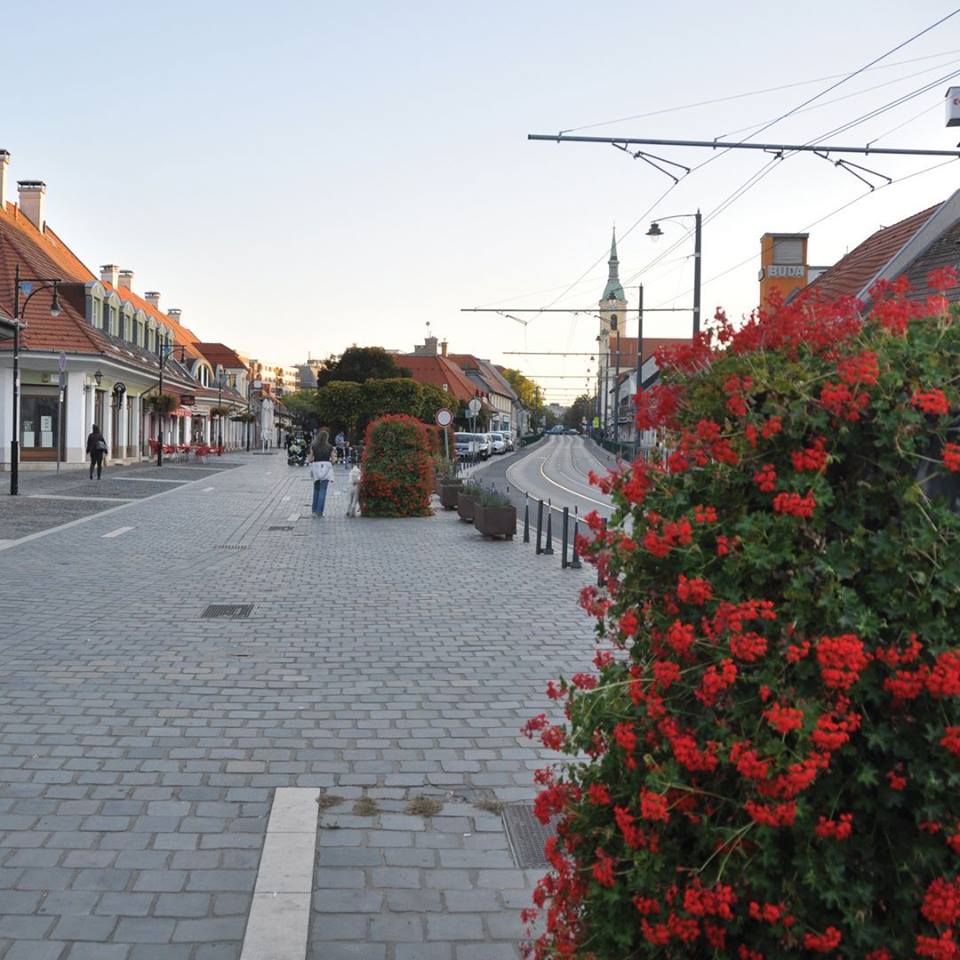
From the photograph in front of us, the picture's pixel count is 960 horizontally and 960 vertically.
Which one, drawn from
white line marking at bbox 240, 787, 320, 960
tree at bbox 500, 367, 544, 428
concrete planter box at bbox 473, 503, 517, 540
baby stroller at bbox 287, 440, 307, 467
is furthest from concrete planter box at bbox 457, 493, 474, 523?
tree at bbox 500, 367, 544, 428

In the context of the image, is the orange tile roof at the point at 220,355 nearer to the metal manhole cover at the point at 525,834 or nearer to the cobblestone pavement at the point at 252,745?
the cobblestone pavement at the point at 252,745

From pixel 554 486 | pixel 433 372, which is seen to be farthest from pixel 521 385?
pixel 554 486

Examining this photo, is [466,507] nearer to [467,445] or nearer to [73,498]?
[73,498]

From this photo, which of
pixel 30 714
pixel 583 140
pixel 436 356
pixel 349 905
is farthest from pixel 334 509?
pixel 436 356

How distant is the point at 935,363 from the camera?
2408mm

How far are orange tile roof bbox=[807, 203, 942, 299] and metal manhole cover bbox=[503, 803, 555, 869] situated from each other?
17.3 meters

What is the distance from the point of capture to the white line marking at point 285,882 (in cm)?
346

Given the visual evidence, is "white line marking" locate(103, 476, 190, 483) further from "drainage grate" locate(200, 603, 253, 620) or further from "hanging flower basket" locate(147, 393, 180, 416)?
"drainage grate" locate(200, 603, 253, 620)

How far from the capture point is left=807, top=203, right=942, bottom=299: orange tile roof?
21078 mm

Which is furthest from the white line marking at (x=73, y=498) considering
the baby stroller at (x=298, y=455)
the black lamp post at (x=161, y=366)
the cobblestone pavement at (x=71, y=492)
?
the baby stroller at (x=298, y=455)

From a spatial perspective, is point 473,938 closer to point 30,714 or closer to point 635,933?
point 635,933

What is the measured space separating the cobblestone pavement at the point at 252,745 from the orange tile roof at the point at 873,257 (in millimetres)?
11697

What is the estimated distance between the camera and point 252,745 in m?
5.76

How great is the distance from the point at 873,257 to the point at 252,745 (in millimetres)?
20904
